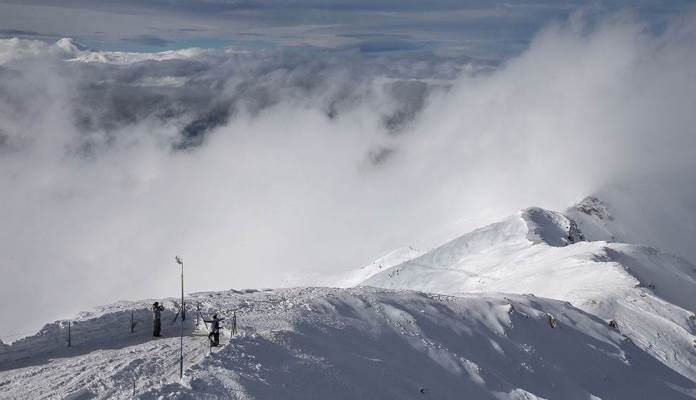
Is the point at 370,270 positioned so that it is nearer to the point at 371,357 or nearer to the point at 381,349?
the point at 381,349

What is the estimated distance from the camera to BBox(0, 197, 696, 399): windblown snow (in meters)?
23.6

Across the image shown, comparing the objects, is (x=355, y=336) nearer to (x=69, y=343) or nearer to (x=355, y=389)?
(x=355, y=389)

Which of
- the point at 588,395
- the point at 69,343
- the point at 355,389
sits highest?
the point at 69,343

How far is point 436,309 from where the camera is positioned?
37.7 m

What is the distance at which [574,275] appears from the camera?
64.7 metres

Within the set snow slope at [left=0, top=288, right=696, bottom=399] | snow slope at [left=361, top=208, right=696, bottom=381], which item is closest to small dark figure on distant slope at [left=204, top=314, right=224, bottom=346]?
A: snow slope at [left=0, top=288, right=696, bottom=399]

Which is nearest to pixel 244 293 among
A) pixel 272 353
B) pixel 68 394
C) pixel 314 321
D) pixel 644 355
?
pixel 314 321

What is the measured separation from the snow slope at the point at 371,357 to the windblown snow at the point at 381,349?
73mm

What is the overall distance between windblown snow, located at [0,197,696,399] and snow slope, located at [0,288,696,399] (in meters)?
0.07

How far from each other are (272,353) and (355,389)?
3214 millimetres

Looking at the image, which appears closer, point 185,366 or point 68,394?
point 68,394

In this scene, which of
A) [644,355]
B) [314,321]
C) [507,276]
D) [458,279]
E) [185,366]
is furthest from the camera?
[458,279]

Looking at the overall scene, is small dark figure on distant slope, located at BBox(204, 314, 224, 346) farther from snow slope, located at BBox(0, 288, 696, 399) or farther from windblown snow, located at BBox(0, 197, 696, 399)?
snow slope, located at BBox(0, 288, 696, 399)

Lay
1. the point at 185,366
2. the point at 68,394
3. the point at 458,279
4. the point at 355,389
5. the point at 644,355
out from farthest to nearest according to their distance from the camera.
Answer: the point at 458,279
the point at 644,355
the point at 355,389
the point at 185,366
the point at 68,394
